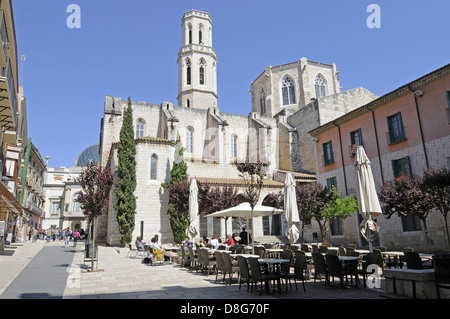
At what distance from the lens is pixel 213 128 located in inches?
1239

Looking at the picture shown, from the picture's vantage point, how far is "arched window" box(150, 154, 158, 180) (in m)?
23.6

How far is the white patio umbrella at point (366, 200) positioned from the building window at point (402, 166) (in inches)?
301

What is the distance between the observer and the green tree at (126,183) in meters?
21.0

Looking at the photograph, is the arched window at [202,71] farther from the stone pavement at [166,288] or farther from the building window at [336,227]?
the stone pavement at [166,288]

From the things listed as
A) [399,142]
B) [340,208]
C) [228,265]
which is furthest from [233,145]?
[228,265]

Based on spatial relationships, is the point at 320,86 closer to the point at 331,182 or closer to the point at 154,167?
the point at 331,182

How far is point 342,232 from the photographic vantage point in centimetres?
1928

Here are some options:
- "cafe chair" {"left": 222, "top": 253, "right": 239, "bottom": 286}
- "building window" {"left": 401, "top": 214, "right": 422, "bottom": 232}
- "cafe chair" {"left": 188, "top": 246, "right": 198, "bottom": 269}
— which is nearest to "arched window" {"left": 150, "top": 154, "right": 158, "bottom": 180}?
"cafe chair" {"left": 188, "top": 246, "right": 198, "bottom": 269}

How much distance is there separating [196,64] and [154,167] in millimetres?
21631

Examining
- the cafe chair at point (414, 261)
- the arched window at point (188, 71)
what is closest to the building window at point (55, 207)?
the arched window at point (188, 71)

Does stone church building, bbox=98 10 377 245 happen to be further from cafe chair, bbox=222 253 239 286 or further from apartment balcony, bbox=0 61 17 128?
cafe chair, bbox=222 253 239 286

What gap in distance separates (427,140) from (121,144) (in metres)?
19.0
